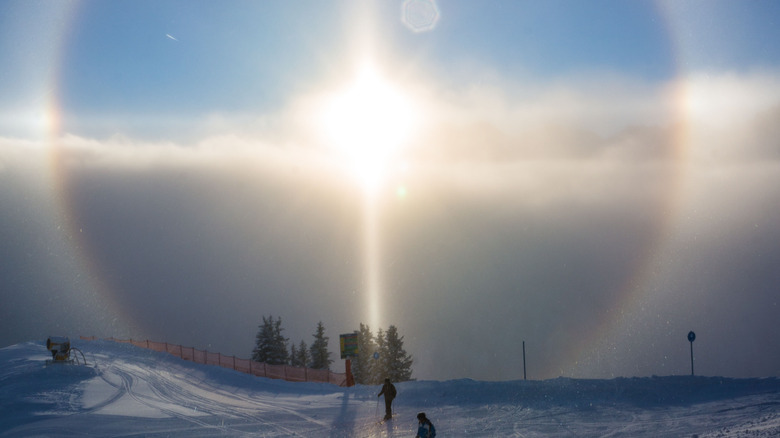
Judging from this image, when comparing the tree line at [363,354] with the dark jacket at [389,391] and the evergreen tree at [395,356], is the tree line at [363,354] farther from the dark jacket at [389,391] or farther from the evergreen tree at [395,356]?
the dark jacket at [389,391]

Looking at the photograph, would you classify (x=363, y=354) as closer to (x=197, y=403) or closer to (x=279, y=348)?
(x=279, y=348)

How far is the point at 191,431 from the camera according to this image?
24938 mm

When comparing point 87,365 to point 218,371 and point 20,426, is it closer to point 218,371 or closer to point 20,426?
point 218,371

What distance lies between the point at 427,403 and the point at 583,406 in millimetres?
6825

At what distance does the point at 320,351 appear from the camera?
91.6 m

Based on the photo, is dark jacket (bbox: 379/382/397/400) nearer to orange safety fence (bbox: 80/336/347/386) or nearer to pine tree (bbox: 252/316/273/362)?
orange safety fence (bbox: 80/336/347/386)

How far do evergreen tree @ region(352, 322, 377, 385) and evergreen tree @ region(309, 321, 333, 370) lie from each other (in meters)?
4.91

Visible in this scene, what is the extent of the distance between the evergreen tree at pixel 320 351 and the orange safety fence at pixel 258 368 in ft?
146

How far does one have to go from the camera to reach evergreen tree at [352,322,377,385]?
80081 mm

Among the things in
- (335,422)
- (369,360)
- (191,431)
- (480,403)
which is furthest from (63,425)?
(369,360)

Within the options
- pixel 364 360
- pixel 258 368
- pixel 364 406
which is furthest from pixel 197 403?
pixel 364 360

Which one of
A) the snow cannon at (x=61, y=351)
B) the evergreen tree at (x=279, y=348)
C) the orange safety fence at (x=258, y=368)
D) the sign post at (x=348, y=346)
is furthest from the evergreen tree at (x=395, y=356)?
the snow cannon at (x=61, y=351)

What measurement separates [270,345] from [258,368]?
39.2 meters

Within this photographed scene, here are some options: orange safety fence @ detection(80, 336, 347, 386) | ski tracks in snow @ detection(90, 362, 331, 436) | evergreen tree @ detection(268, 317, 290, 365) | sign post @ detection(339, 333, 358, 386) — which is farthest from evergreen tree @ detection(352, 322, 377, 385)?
ski tracks in snow @ detection(90, 362, 331, 436)
